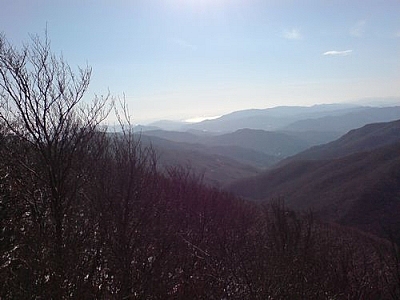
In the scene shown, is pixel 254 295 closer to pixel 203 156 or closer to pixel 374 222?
pixel 374 222

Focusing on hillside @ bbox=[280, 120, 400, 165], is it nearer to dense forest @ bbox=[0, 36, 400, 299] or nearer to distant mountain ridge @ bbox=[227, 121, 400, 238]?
distant mountain ridge @ bbox=[227, 121, 400, 238]

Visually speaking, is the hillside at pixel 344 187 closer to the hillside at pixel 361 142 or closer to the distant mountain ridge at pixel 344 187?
the distant mountain ridge at pixel 344 187

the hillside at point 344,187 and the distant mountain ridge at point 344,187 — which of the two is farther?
the hillside at point 344,187

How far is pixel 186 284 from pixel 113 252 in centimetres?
234

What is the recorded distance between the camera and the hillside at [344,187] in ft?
181

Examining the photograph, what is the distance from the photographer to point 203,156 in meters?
164

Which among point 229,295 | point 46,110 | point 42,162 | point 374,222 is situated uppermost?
point 46,110

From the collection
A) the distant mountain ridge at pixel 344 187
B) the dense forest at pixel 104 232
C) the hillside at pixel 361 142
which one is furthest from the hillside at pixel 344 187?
the hillside at pixel 361 142

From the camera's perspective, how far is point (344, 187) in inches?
2662

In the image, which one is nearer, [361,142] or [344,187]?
[344,187]

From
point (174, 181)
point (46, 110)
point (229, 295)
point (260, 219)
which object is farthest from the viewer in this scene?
point (260, 219)

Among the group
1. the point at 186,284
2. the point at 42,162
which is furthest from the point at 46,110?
the point at 186,284

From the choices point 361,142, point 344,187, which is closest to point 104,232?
point 344,187

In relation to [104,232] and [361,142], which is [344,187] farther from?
[361,142]
